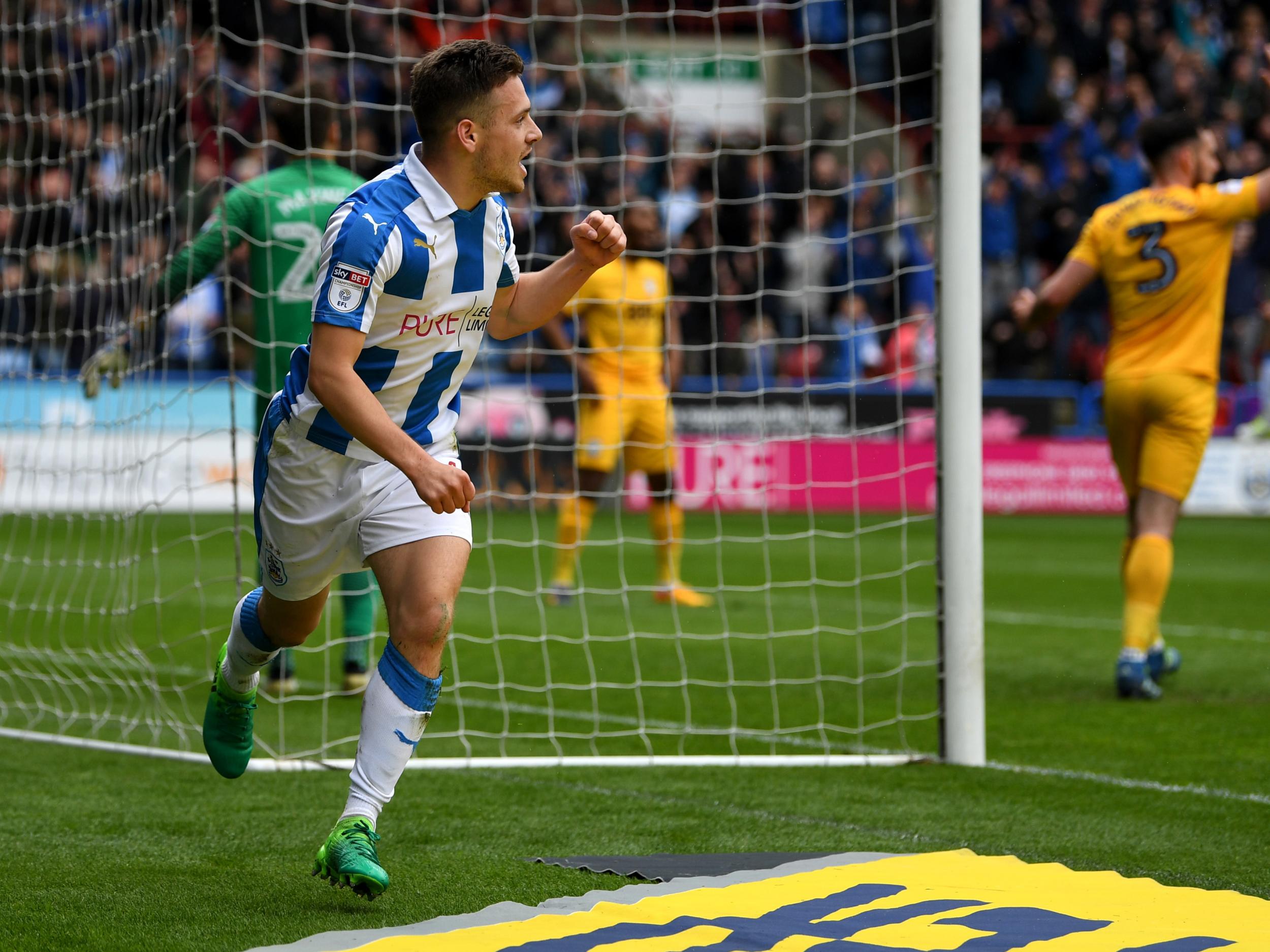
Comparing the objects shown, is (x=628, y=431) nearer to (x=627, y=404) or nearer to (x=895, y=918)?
(x=627, y=404)

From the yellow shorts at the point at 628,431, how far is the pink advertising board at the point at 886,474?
3692mm

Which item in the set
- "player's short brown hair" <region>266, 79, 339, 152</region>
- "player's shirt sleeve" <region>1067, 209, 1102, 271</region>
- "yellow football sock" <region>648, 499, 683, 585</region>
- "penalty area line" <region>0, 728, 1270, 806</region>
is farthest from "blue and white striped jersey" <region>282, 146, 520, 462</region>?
"yellow football sock" <region>648, 499, 683, 585</region>

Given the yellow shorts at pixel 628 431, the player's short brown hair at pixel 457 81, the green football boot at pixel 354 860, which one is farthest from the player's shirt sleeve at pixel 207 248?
the yellow shorts at pixel 628 431

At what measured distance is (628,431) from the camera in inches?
377

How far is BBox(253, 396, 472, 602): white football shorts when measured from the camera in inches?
130

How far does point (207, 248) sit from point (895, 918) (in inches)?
144

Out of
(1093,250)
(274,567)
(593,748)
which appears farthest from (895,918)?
(1093,250)

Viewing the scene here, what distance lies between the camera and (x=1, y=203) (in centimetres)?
1235

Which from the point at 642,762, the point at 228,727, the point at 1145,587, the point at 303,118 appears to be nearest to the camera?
the point at 228,727

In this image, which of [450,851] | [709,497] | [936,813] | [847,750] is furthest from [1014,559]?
[450,851]

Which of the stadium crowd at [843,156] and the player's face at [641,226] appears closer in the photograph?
the player's face at [641,226]

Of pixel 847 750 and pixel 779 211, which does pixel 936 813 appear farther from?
pixel 779 211

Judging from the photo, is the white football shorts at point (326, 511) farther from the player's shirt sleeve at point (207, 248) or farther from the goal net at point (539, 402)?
the player's shirt sleeve at point (207, 248)

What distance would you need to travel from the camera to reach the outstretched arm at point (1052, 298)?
6074 mm
